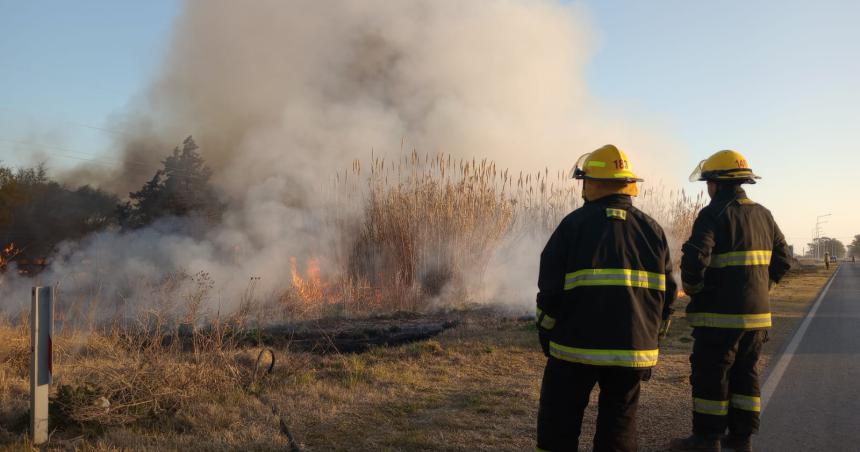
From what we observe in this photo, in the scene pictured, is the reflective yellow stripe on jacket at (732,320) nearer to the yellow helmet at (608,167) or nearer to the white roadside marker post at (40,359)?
the yellow helmet at (608,167)

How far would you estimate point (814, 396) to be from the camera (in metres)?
5.30

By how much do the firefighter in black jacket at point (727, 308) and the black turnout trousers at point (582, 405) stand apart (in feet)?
3.69

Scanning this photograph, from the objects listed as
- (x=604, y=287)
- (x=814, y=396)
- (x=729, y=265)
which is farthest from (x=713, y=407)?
(x=814, y=396)

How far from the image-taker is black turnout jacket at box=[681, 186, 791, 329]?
146 inches

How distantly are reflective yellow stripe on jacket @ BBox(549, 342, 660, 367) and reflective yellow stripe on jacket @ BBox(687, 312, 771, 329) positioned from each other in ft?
4.06

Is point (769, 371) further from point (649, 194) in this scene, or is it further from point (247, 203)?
point (649, 194)

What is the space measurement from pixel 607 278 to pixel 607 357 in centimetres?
35

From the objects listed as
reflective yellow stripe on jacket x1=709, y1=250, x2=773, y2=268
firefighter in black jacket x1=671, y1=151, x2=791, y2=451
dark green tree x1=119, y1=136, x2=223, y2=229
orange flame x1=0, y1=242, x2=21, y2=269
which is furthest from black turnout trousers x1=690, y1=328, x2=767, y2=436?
dark green tree x1=119, y1=136, x2=223, y2=229

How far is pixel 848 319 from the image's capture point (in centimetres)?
1138

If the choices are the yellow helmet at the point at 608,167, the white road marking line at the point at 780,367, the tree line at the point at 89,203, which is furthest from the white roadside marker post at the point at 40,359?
the tree line at the point at 89,203

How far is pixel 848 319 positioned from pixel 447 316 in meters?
7.54

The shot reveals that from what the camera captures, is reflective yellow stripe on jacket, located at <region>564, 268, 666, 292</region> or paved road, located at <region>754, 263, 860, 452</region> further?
paved road, located at <region>754, 263, 860, 452</region>

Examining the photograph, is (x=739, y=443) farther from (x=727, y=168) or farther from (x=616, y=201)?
(x=616, y=201)

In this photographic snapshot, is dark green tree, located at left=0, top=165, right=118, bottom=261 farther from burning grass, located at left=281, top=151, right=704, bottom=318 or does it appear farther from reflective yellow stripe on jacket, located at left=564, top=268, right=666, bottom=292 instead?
reflective yellow stripe on jacket, located at left=564, top=268, right=666, bottom=292
